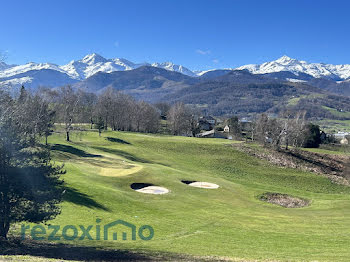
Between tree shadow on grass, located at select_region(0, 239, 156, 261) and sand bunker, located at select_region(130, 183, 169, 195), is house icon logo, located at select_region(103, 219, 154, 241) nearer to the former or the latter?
tree shadow on grass, located at select_region(0, 239, 156, 261)

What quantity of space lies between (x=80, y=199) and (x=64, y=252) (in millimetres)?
11728

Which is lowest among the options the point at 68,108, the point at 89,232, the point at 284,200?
the point at 284,200

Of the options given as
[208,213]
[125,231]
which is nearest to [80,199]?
[125,231]

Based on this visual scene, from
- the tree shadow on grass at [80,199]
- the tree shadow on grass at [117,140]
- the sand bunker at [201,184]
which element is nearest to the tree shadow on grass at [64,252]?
the tree shadow on grass at [80,199]

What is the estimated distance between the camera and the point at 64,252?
788 inches

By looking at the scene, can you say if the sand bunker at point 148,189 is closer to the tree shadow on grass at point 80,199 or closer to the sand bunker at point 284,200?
the tree shadow on grass at point 80,199

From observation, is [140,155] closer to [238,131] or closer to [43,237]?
[43,237]

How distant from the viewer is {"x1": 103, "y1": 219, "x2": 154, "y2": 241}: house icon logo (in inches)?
961

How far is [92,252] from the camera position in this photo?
2041 centimetres

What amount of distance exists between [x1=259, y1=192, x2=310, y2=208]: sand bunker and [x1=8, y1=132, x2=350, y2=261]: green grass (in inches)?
44.2

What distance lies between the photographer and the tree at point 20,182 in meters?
20.3

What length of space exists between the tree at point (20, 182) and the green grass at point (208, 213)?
15.3 ft

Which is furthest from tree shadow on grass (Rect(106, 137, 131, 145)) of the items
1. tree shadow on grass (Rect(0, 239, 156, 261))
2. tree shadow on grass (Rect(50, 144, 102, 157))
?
tree shadow on grass (Rect(0, 239, 156, 261))

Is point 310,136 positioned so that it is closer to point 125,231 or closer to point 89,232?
point 125,231
